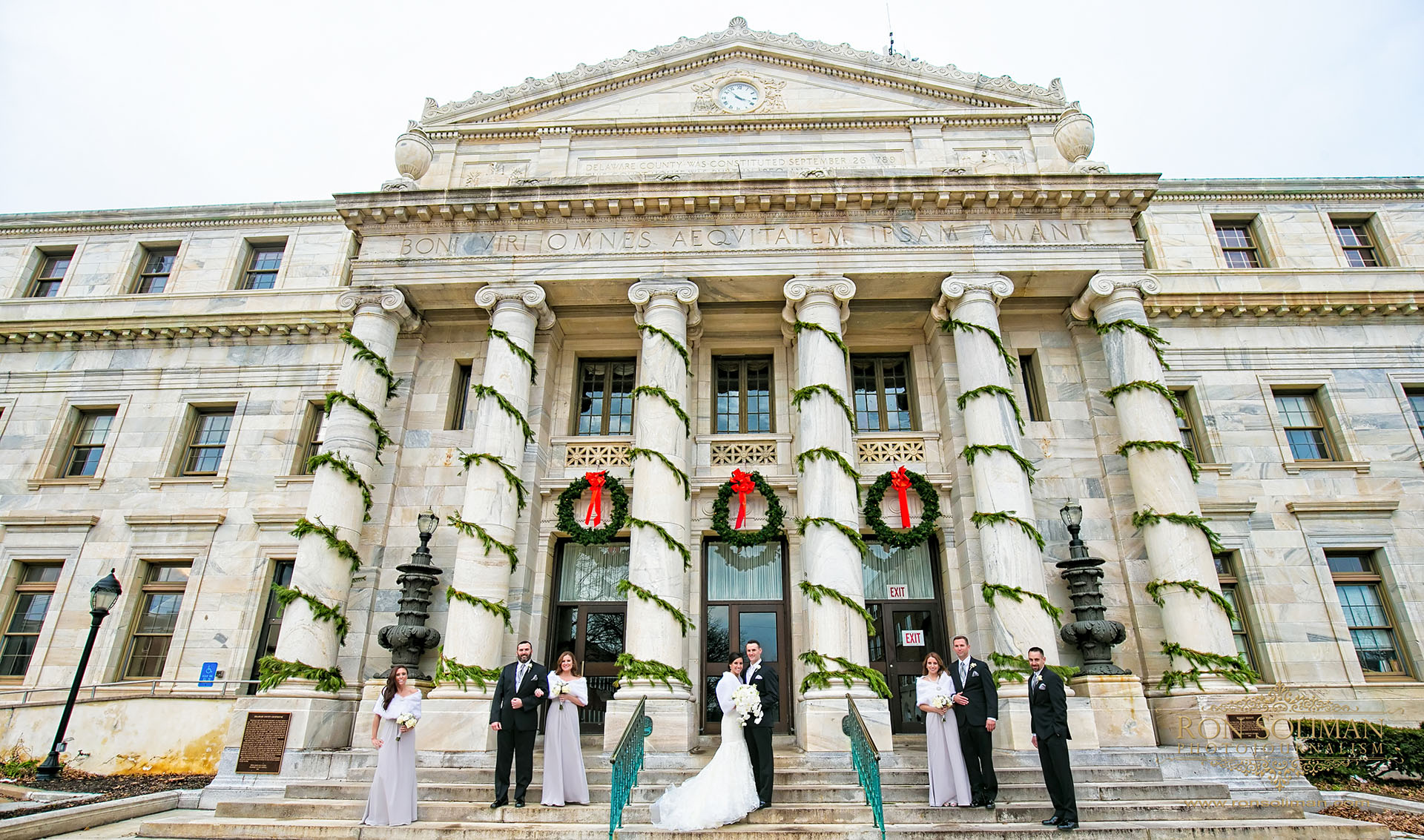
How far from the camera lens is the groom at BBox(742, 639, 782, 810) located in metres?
8.52

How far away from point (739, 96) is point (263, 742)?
53.3 ft

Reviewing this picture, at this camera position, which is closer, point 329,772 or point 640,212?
point 329,772

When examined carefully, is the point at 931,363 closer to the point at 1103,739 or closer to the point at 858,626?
the point at 858,626

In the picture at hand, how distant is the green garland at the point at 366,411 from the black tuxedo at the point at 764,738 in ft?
30.8

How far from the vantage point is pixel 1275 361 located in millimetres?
17094

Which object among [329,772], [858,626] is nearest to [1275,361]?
[858,626]

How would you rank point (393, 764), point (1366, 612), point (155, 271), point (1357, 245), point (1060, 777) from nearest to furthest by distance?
point (1060, 777) < point (393, 764) < point (1366, 612) < point (1357, 245) < point (155, 271)

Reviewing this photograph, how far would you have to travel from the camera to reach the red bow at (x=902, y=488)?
14625mm

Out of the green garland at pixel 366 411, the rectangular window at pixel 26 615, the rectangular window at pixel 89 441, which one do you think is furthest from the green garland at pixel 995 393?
the rectangular window at pixel 26 615

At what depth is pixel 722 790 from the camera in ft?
27.3

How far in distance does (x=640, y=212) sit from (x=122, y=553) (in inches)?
540

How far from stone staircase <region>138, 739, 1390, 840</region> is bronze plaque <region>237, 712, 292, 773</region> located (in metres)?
1.74

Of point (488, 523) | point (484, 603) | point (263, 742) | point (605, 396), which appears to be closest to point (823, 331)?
point (605, 396)

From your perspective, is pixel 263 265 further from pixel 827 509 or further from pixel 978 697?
pixel 978 697
